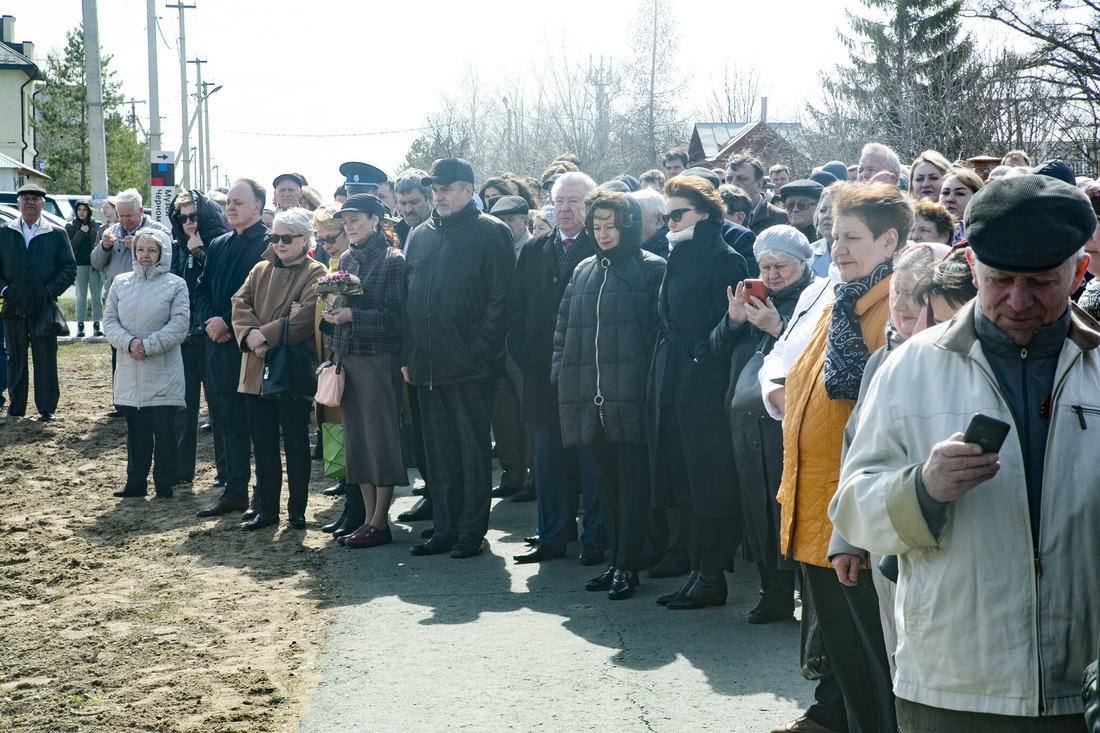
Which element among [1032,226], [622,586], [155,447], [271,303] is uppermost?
[1032,226]

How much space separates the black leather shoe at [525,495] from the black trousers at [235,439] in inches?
81.8

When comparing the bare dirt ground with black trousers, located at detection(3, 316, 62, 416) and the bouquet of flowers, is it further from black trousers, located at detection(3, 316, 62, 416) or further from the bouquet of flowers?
black trousers, located at detection(3, 316, 62, 416)

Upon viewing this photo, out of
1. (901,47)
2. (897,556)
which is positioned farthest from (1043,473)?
(901,47)

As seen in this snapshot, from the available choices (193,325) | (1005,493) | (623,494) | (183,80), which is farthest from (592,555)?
(183,80)

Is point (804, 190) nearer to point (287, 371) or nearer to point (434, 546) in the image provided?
point (434, 546)

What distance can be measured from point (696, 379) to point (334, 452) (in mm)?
2962

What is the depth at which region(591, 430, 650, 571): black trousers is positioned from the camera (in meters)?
6.02

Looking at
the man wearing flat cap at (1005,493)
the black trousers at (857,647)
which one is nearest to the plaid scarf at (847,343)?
the black trousers at (857,647)

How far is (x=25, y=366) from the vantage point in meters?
12.4

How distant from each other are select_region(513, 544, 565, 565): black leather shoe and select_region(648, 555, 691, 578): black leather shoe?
68 centimetres

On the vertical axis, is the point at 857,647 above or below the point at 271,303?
below

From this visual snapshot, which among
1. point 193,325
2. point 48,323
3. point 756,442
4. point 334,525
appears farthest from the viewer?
point 48,323

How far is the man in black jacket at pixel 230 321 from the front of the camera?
820 centimetres

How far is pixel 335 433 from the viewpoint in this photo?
7586mm
